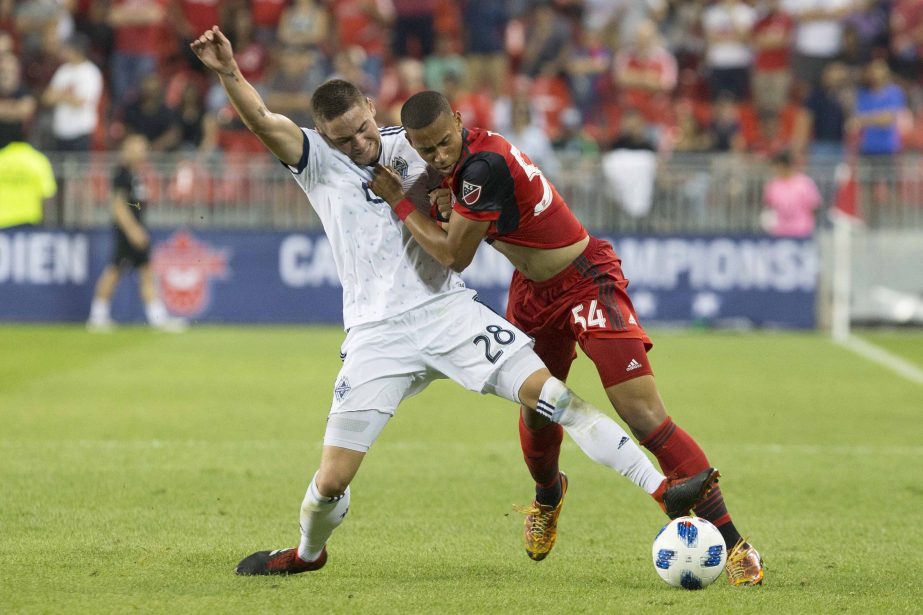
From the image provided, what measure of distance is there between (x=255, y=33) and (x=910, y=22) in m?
10.2

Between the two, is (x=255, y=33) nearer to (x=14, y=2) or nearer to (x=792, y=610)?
(x=14, y=2)

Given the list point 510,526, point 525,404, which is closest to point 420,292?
point 525,404

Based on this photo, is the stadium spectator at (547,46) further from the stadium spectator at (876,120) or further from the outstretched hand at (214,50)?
the outstretched hand at (214,50)

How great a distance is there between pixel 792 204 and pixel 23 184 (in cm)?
998

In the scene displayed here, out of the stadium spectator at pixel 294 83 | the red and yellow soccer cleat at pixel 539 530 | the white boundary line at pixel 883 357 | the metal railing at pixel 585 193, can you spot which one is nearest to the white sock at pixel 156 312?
the metal railing at pixel 585 193

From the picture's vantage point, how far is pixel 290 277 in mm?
18984

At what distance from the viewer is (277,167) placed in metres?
19.0

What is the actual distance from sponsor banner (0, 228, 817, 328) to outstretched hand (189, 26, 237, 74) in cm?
1264

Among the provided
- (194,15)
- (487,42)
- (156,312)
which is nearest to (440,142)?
(156,312)

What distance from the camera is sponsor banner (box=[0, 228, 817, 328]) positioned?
1873 centimetres

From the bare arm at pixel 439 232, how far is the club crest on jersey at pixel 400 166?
0.21 m

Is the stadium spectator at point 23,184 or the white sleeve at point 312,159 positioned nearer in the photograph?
the white sleeve at point 312,159

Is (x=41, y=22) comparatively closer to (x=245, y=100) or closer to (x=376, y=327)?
(x=245, y=100)

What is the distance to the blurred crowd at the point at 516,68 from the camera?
1986 centimetres
